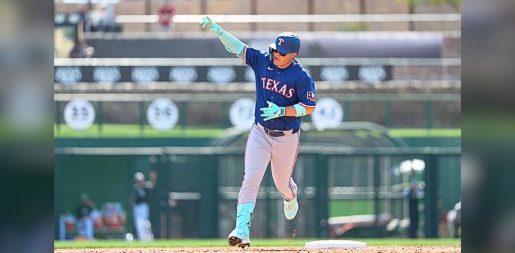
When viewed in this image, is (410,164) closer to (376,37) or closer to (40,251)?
(376,37)

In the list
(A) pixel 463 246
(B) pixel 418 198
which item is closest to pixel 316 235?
(B) pixel 418 198

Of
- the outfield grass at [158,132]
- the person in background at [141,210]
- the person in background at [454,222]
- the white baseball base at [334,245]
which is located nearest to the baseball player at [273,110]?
the white baseball base at [334,245]

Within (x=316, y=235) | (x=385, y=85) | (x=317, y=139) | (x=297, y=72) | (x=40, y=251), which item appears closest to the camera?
(x=40, y=251)

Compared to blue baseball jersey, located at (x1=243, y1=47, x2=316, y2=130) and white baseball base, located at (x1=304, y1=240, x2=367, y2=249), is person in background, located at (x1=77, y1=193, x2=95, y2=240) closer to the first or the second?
white baseball base, located at (x1=304, y1=240, x2=367, y2=249)

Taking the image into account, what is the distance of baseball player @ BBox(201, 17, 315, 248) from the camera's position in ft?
26.2

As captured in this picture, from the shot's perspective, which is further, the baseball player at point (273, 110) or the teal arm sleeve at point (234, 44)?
the teal arm sleeve at point (234, 44)

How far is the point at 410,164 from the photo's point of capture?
21.3 m

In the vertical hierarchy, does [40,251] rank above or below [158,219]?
above

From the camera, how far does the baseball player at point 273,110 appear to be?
7.99 meters

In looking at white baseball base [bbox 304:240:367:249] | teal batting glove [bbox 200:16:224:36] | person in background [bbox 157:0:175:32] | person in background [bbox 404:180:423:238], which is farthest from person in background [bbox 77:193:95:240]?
teal batting glove [bbox 200:16:224:36]

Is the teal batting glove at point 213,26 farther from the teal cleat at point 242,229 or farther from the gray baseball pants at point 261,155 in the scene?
the teal cleat at point 242,229

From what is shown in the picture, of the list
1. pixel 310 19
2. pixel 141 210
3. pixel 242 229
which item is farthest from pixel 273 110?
pixel 310 19

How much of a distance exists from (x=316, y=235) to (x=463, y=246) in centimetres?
1793

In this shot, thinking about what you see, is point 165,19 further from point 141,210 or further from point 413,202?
point 413,202
